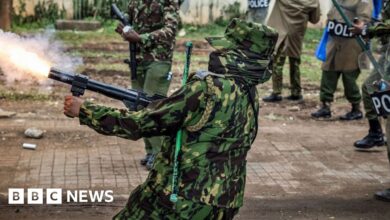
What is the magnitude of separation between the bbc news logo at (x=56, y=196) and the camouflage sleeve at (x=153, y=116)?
2432 mm

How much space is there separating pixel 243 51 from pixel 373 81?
3700 millimetres

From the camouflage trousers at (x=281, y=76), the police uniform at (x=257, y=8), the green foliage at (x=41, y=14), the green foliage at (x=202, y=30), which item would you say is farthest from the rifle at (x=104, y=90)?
the green foliage at (x=41, y=14)

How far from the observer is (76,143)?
7570 millimetres

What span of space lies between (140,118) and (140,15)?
10.6ft

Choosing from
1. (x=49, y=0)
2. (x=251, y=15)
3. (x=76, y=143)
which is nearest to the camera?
(x=76, y=143)

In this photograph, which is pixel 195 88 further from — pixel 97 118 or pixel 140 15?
pixel 140 15

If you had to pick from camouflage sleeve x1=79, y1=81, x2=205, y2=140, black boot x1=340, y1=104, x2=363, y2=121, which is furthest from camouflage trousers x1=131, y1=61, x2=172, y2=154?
black boot x1=340, y1=104, x2=363, y2=121

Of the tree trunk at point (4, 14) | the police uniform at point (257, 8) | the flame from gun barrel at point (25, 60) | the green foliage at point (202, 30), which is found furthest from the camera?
the green foliage at point (202, 30)

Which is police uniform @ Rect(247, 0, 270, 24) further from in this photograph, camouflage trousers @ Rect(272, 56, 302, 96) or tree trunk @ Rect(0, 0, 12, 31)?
tree trunk @ Rect(0, 0, 12, 31)

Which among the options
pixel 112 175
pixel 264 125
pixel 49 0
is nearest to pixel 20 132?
pixel 112 175

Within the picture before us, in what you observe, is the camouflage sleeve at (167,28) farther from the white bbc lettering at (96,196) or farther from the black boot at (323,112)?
the black boot at (323,112)

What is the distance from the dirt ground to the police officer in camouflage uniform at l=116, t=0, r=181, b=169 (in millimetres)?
896

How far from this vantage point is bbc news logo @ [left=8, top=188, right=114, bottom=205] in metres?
5.74

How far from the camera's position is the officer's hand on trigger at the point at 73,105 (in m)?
3.57
